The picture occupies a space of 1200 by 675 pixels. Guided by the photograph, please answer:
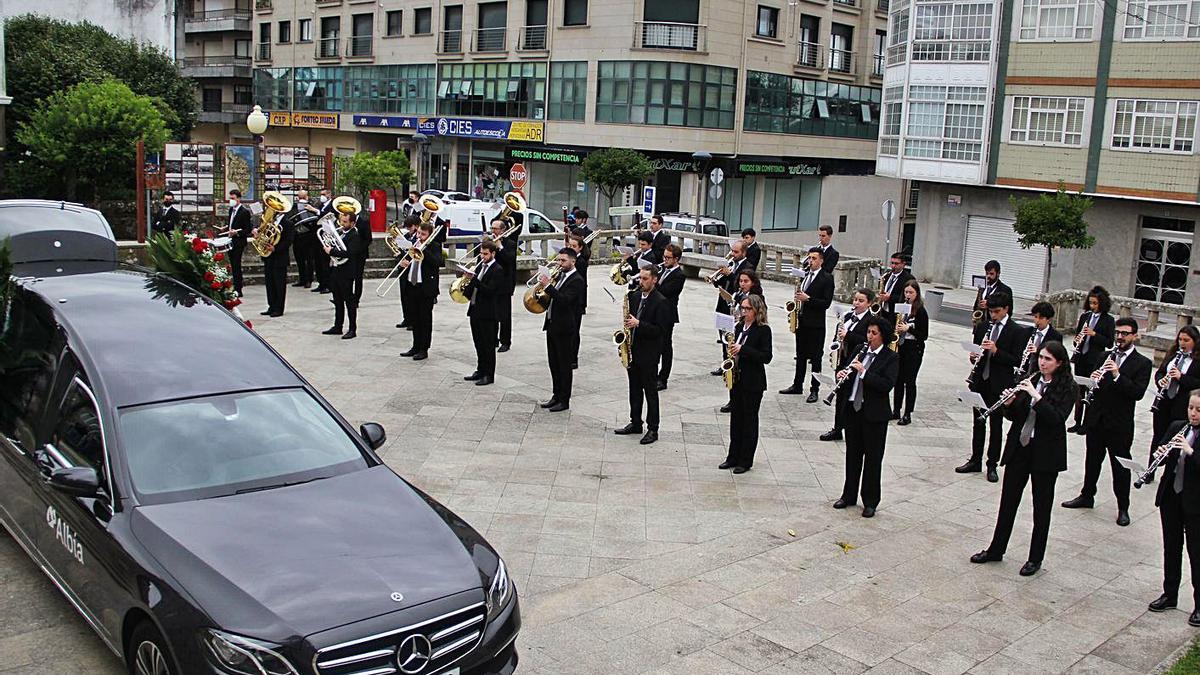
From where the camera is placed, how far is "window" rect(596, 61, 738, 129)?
138 ft

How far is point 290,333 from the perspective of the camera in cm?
1631

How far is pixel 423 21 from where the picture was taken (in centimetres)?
5112

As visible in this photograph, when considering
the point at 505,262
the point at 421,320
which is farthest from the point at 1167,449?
the point at 421,320

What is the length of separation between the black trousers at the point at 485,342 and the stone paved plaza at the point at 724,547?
0.36 metres

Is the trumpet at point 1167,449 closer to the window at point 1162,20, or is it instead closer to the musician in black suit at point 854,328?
the musician in black suit at point 854,328

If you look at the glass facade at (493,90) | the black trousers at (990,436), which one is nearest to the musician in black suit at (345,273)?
the black trousers at (990,436)

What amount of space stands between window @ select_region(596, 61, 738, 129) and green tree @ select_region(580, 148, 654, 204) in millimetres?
2201

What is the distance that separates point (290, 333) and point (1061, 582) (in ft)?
37.4

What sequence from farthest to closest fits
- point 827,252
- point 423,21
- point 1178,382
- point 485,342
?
1. point 423,21
2. point 827,252
3. point 485,342
4. point 1178,382

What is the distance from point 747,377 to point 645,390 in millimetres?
1461

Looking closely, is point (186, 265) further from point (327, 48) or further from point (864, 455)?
point (327, 48)

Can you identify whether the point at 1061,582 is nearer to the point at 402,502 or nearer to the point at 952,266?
the point at 402,502

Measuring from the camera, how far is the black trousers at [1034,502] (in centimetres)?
847

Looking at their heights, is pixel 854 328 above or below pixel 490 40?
below
